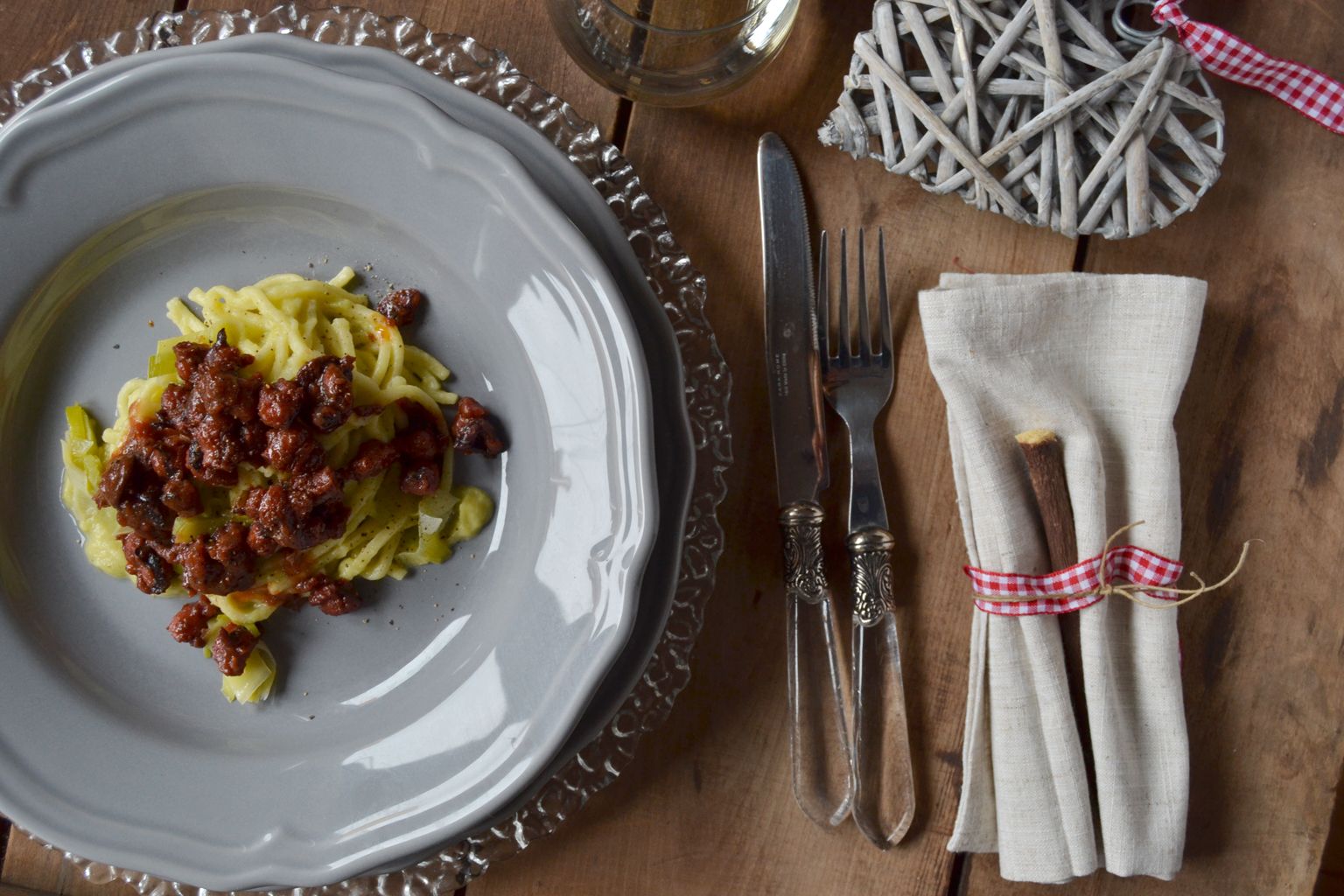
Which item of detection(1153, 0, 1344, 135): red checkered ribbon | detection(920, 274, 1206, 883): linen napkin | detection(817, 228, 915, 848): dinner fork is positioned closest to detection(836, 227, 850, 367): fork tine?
detection(817, 228, 915, 848): dinner fork

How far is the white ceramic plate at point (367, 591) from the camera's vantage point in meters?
1.83

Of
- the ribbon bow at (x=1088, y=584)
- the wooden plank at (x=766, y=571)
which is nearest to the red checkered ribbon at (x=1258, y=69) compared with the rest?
the wooden plank at (x=766, y=571)

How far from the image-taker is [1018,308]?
2.09m

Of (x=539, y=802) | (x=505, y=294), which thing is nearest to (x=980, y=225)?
(x=505, y=294)

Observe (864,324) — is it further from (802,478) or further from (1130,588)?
(1130,588)

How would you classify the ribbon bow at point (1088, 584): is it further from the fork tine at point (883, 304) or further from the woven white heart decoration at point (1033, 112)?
the woven white heart decoration at point (1033, 112)

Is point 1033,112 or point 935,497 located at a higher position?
point 1033,112

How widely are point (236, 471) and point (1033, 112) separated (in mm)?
1786

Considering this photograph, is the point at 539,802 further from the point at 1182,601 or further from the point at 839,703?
the point at 1182,601

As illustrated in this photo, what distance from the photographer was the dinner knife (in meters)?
2.11

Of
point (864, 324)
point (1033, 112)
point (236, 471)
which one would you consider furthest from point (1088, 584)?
point (236, 471)

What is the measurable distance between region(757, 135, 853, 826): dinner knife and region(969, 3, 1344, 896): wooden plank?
1.36ft

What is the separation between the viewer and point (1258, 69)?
2.12 metres

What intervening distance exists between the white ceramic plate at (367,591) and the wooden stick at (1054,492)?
86 cm
